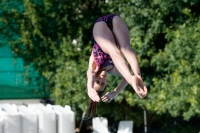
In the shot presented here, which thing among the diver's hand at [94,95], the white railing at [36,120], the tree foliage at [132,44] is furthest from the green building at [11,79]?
the diver's hand at [94,95]

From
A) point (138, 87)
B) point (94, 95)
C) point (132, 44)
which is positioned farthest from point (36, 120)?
point (138, 87)

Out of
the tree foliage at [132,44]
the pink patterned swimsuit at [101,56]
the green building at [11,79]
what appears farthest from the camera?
the green building at [11,79]

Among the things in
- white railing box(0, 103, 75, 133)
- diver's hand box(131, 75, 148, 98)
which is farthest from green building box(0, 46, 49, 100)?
diver's hand box(131, 75, 148, 98)

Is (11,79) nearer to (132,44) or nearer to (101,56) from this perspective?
(132,44)

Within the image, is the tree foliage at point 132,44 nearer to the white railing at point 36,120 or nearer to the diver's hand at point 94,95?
the white railing at point 36,120

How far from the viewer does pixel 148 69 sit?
10789mm

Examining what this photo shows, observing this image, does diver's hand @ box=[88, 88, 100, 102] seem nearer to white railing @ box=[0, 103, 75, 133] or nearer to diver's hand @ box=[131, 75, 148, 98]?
diver's hand @ box=[131, 75, 148, 98]

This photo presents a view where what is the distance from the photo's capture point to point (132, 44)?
34.1 ft

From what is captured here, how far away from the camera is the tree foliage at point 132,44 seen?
995 centimetres

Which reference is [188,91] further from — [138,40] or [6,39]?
[6,39]

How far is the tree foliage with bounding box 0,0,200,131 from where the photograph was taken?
9953 mm

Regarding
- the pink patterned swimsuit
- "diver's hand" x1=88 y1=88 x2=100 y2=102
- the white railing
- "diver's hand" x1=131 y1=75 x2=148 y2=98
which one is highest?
the pink patterned swimsuit

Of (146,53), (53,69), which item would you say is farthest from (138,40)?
(53,69)

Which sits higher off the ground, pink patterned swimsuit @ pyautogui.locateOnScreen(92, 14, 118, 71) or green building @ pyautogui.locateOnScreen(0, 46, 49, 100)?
pink patterned swimsuit @ pyautogui.locateOnScreen(92, 14, 118, 71)
